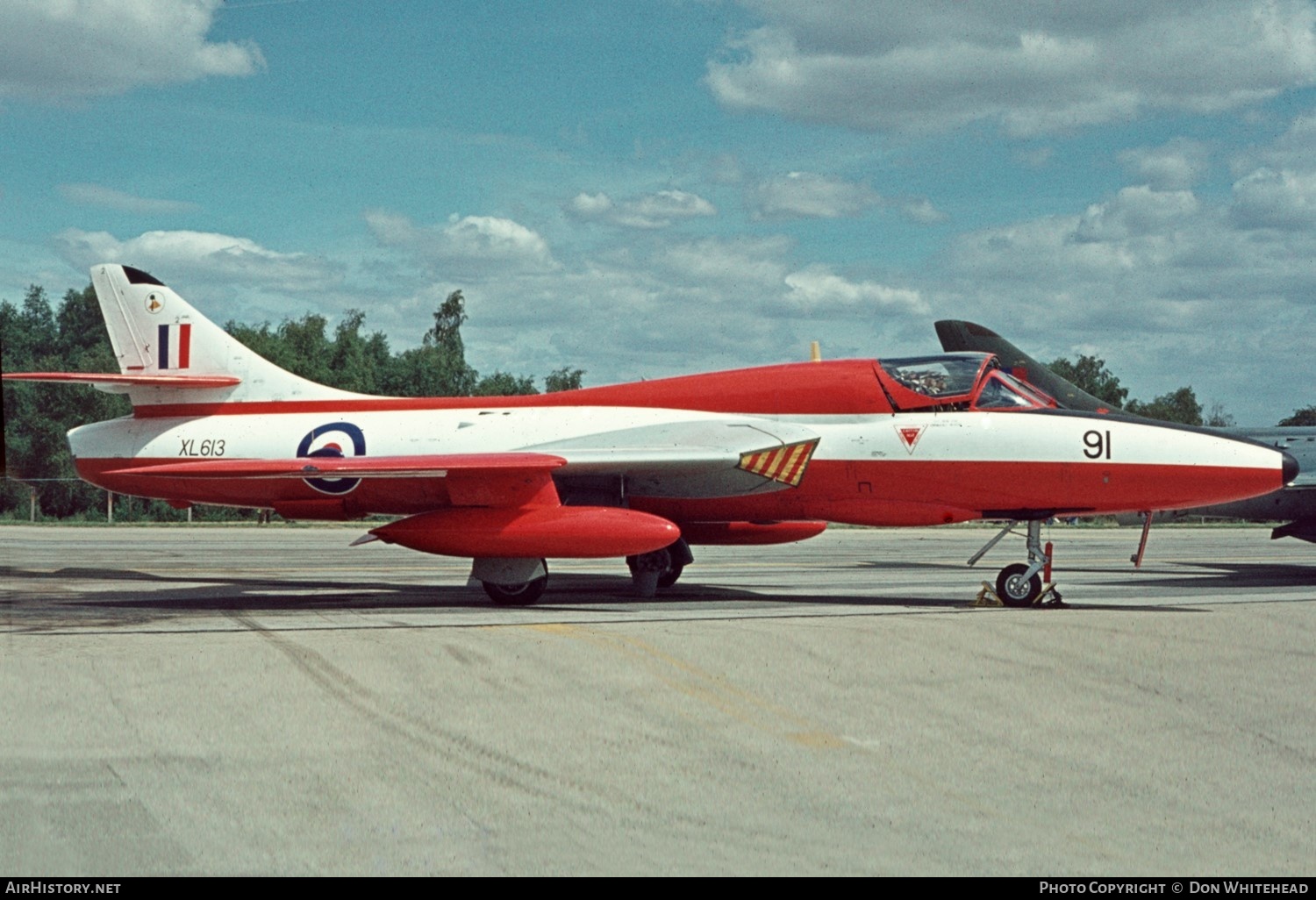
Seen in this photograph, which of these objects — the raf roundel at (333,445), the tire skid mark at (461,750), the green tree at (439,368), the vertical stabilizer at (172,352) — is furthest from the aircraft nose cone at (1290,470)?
the green tree at (439,368)

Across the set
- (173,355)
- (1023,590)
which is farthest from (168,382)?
(1023,590)

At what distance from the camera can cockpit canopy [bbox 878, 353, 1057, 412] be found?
16.9m

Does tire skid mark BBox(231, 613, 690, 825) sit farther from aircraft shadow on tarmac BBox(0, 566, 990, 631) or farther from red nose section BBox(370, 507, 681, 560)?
red nose section BBox(370, 507, 681, 560)

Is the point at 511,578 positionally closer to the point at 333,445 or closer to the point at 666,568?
the point at 666,568

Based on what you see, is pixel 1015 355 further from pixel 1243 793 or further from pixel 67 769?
pixel 67 769

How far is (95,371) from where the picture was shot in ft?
254

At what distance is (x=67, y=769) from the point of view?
7.52 m

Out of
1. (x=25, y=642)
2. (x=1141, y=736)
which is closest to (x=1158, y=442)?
(x=1141, y=736)

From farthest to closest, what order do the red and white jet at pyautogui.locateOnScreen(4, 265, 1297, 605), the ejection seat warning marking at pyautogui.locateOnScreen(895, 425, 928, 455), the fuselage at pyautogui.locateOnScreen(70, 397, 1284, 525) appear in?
the ejection seat warning marking at pyautogui.locateOnScreen(895, 425, 928, 455) < the red and white jet at pyautogui.locateOnScreen(4, 265, 1297, 605) < the fuselage at pyautogui.locateOnScreen(70, 397, 1284, 525)

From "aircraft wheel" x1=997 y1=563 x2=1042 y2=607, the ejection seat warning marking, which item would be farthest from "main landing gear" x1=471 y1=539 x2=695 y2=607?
"aircraft wheel" x1=997 y1=563 x2=1042 y2=607

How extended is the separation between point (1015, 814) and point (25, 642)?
867 centimetres

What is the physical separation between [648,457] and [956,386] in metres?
4.12

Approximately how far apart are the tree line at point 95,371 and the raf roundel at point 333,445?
2854 centimetres

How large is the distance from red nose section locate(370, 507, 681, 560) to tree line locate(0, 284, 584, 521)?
31901mm
